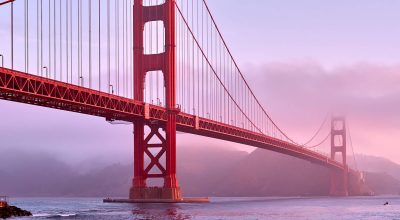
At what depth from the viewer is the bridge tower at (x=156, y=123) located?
86625 mm

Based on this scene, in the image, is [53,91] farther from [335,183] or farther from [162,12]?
[335,183]

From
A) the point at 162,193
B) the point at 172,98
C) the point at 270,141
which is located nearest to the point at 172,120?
the point at 172,98

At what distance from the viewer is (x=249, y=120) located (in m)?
118

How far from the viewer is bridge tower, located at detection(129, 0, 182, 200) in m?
86.6

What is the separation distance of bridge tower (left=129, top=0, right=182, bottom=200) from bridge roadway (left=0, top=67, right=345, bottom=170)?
68.4 inches

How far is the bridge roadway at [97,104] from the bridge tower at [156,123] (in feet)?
5.70

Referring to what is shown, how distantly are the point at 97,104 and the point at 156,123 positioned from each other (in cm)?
1410

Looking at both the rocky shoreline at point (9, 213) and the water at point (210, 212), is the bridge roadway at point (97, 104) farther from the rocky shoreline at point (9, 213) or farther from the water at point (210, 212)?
the water at point (210, 212)

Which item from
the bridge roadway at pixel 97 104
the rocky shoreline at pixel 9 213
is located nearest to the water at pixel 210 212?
the rocky shoreline at pixel 9 213

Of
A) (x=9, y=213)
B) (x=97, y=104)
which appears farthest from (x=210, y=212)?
(x=9, y=213)

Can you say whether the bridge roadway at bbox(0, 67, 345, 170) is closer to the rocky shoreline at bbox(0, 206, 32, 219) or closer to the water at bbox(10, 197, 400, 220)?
the rocky shoreline at bbox(0, 206, 32, 219)

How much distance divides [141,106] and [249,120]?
37.4m

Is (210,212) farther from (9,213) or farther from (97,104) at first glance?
(9,213)

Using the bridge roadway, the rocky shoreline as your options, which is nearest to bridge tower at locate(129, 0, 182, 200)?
the bridge roadway
